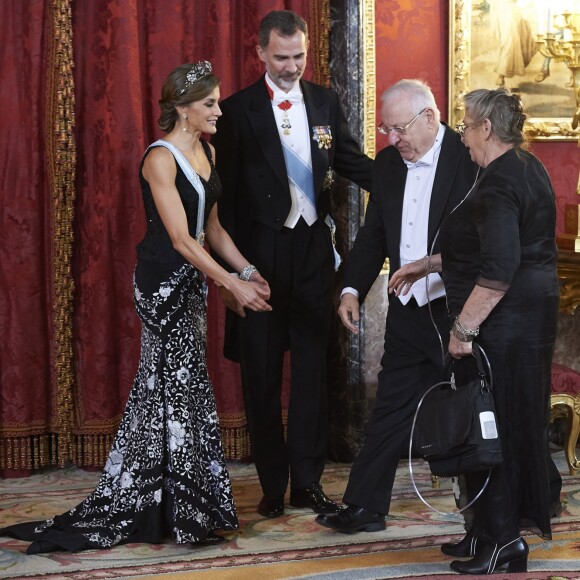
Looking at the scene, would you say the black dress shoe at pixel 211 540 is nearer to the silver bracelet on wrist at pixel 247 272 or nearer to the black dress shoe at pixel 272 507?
the black dress shoe at pixel 272 507

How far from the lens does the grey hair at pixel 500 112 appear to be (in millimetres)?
3301

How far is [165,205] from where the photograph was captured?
3.77 metres

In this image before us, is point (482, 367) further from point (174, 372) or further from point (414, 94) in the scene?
point (174, 372)

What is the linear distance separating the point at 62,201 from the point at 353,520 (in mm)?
1967

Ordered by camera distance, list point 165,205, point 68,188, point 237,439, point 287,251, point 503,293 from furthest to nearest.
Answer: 1. point 237,439
2. point 68,188
3. point 287,251
4. point 165,205
5. point 503,293

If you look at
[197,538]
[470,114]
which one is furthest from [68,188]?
[470,114]

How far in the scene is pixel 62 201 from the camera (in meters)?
4.86

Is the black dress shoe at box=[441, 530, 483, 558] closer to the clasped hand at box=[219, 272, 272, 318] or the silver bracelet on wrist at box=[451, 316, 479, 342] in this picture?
the silver bracelet on wrist at box=[451, 316, 479, 342]

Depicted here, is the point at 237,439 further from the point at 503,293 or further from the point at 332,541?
the point at 503,293

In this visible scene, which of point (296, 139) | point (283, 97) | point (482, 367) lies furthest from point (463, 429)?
point (283, 97)

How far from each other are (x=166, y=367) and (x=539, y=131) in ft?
7.91

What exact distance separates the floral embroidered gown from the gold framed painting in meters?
1.67

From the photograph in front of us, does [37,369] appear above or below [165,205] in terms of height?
below

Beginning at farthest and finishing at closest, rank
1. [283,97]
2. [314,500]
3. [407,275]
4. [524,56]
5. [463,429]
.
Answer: [524,56], [314,500], [283,97], [407,275], [463,429]
